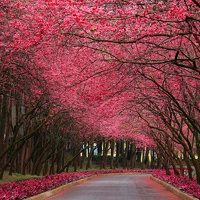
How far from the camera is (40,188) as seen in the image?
54.2 feet

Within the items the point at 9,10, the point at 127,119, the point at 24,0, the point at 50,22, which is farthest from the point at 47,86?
the point at 127,119

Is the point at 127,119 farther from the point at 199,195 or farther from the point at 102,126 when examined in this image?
the point at 199,195

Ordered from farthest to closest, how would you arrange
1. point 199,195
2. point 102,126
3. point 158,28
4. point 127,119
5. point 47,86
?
point 102,126 → point 127,119 → point 47,86 → point 199,195 → point 158,28

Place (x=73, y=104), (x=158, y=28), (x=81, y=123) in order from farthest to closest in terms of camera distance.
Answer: (x=81, y=123)
(x=73, y=104)
(x=158, y=28)

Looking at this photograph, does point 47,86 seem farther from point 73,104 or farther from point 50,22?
point 50,22

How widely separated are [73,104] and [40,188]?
33.6 ft

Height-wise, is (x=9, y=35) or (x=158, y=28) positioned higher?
(x=9, y=35)

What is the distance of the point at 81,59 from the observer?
59.9 feet

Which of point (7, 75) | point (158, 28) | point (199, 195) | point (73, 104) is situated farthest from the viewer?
point (73, 104)

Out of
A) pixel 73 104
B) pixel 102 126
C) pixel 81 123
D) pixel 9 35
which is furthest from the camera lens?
pixel 102 126

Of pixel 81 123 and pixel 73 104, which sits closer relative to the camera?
pixel 73 104

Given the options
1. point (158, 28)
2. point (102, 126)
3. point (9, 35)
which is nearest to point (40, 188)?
point (9, 35)

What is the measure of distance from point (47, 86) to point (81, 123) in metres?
14.5

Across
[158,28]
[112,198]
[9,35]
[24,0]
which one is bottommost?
[112,198]
